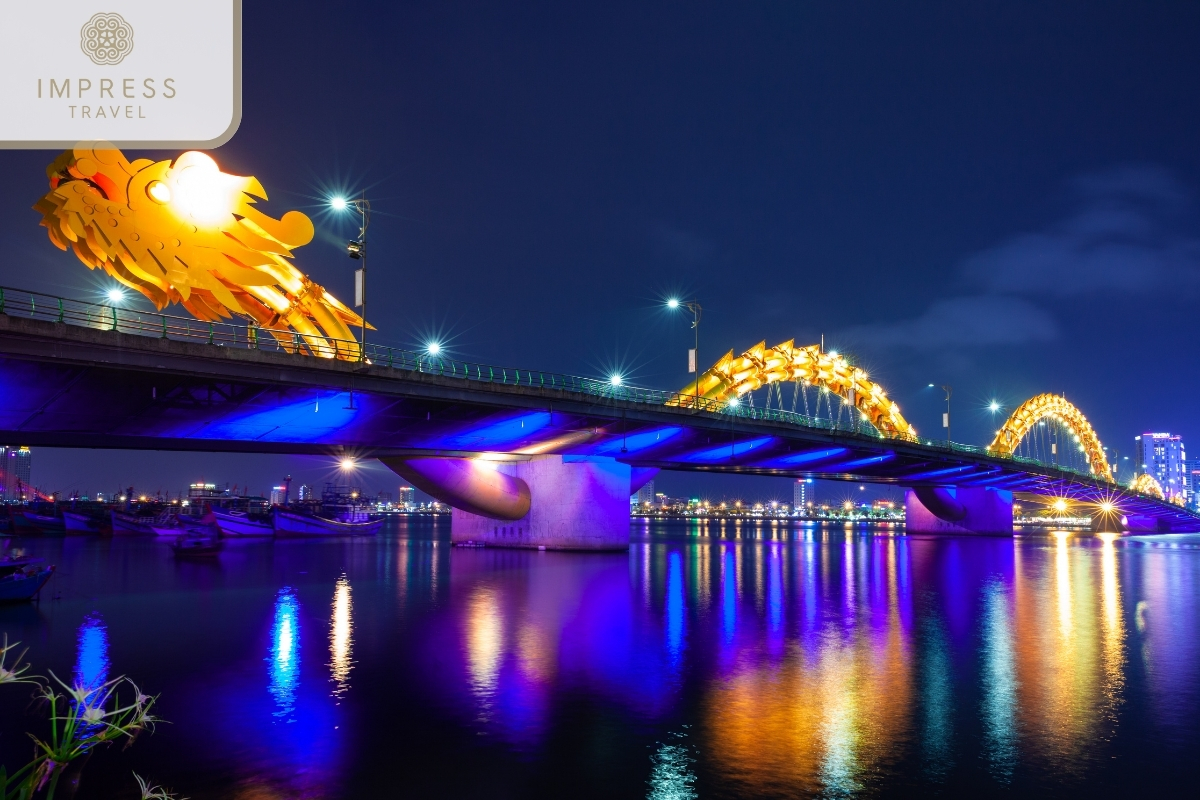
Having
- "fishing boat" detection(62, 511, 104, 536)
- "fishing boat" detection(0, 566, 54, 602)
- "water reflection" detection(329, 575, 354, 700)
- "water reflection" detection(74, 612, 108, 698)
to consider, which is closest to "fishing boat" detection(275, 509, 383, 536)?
"fishing boat" detection(62, 511, 104, 536)

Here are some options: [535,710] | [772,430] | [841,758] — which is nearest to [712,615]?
[535,710]

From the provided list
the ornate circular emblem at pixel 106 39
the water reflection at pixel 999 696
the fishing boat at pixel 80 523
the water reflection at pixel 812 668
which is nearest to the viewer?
the ornate circular emblem at pixel 106 39

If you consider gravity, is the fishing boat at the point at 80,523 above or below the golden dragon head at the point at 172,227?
below

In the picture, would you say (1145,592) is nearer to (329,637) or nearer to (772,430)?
(772,430)

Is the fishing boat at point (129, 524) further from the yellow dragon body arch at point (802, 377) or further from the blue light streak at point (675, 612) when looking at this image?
the blue light streak at point (675, 612)

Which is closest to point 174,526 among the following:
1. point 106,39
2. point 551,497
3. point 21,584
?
point 551,497

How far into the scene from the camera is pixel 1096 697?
18.3m

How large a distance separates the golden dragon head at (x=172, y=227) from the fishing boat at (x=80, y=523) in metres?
74.6

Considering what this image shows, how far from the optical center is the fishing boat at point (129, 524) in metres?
100

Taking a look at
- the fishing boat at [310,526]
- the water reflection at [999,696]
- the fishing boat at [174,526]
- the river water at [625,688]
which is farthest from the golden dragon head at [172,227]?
the fishing boat at [310,526]

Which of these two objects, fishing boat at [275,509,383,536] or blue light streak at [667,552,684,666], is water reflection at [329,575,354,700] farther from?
fishing boat at [275,509,383,536]

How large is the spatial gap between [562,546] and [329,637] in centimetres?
3870

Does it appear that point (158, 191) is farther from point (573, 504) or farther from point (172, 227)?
point (573, 504)

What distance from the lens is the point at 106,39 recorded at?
491 centimetres
